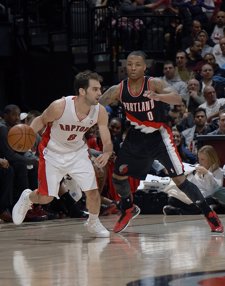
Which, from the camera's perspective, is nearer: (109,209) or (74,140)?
(74,140)

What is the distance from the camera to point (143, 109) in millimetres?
10141

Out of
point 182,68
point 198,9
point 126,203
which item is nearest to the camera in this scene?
point 126,203

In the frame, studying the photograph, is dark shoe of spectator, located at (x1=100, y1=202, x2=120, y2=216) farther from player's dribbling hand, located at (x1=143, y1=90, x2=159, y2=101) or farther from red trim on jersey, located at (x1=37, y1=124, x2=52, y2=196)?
player's dribbling hand, located at (x1=143, y1=90, x2=159, y2=101)

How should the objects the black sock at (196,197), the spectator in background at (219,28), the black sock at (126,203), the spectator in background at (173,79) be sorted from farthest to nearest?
the spectator in background at (219,28)
the spectator in background at (173,79)
the black sock at (126,203)
the black sock at (196,197)

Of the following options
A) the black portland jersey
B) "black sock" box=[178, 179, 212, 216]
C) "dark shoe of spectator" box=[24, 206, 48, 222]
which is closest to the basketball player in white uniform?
the black portland jersey

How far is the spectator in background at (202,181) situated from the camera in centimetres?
1315

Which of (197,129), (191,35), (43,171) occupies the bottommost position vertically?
(197,129)

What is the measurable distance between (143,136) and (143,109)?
0.35 metres

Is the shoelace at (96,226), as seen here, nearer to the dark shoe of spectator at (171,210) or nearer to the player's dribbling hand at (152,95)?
the player's dribbling hand at (152,95)

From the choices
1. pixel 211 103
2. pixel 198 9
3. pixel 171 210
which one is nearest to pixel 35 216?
pixel 171 210

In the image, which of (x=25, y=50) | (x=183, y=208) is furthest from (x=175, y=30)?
(x=183, y=208)

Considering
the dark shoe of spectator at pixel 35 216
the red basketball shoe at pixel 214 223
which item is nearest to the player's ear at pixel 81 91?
the red basketball shoe at pixel 214 223

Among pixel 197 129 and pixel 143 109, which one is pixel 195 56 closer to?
pixel 197 129

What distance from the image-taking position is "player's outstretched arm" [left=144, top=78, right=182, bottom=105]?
9656mm
